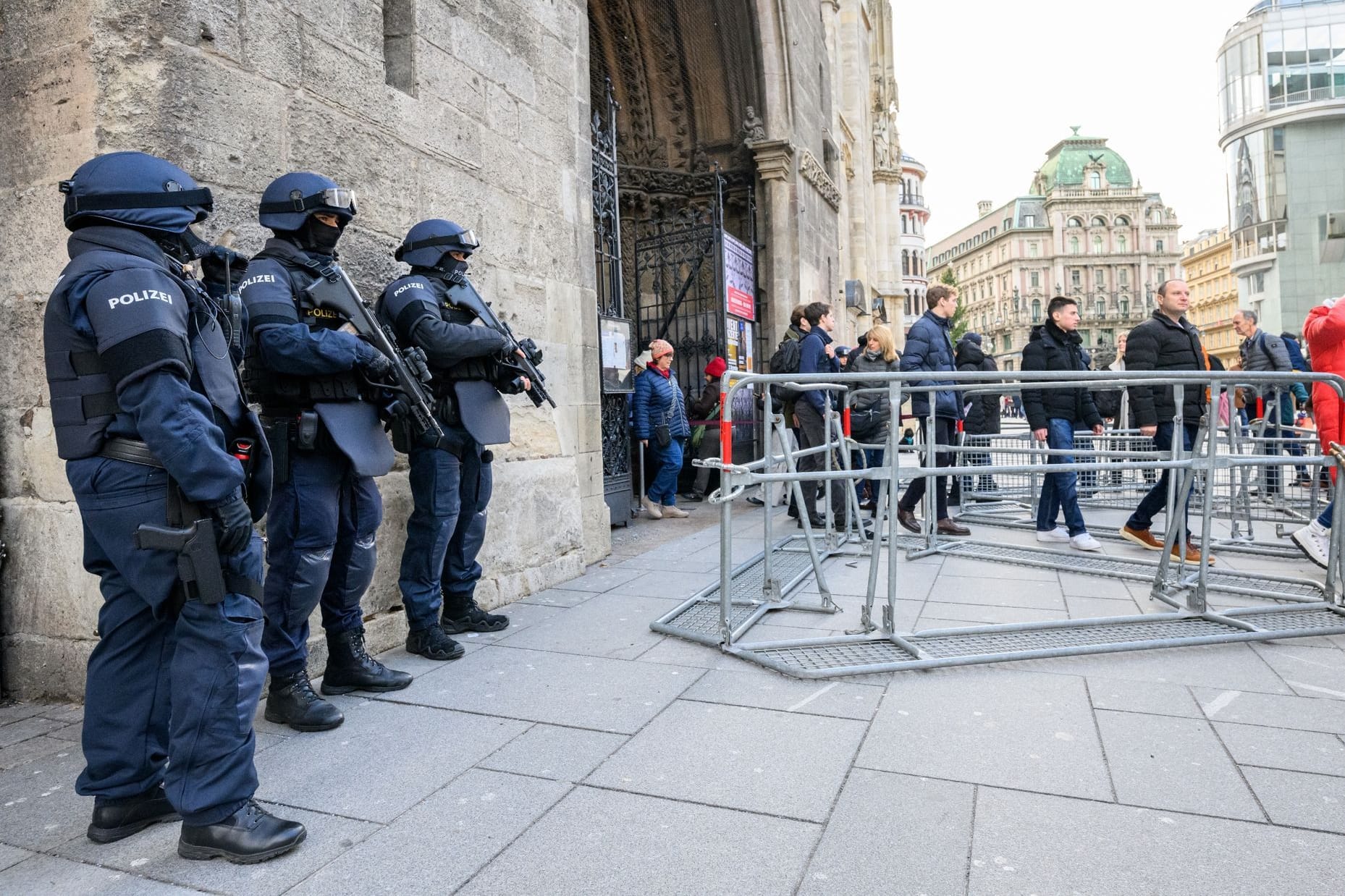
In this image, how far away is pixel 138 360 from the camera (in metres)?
2.23

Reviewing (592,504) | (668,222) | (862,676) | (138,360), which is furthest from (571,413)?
(668,222)

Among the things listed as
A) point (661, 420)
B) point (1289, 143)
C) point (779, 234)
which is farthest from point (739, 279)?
point (1289, 143)

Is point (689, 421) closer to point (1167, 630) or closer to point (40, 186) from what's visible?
point (1167, 630)

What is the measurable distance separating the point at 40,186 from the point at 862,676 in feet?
12.2

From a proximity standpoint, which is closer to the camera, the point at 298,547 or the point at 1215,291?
the point at 298,547

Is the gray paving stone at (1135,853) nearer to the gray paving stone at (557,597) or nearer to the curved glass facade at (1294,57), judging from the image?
the gray paving stone at (557,597)

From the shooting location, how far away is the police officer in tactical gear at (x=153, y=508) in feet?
7.44

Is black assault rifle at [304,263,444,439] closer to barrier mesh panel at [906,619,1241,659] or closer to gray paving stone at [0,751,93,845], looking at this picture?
gray paving stone at [0,751,93,845]

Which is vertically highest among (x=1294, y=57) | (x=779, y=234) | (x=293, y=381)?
(x=1294, y=57)

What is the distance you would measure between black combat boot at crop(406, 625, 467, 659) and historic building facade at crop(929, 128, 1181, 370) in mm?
104853

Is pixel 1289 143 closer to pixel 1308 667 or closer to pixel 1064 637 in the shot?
pixel 1308 667

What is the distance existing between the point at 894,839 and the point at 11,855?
7.58 ft

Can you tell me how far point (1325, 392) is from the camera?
15.5 ft

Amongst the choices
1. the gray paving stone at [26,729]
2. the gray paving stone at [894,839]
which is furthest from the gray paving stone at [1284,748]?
the gray paving stone at [26,729]
